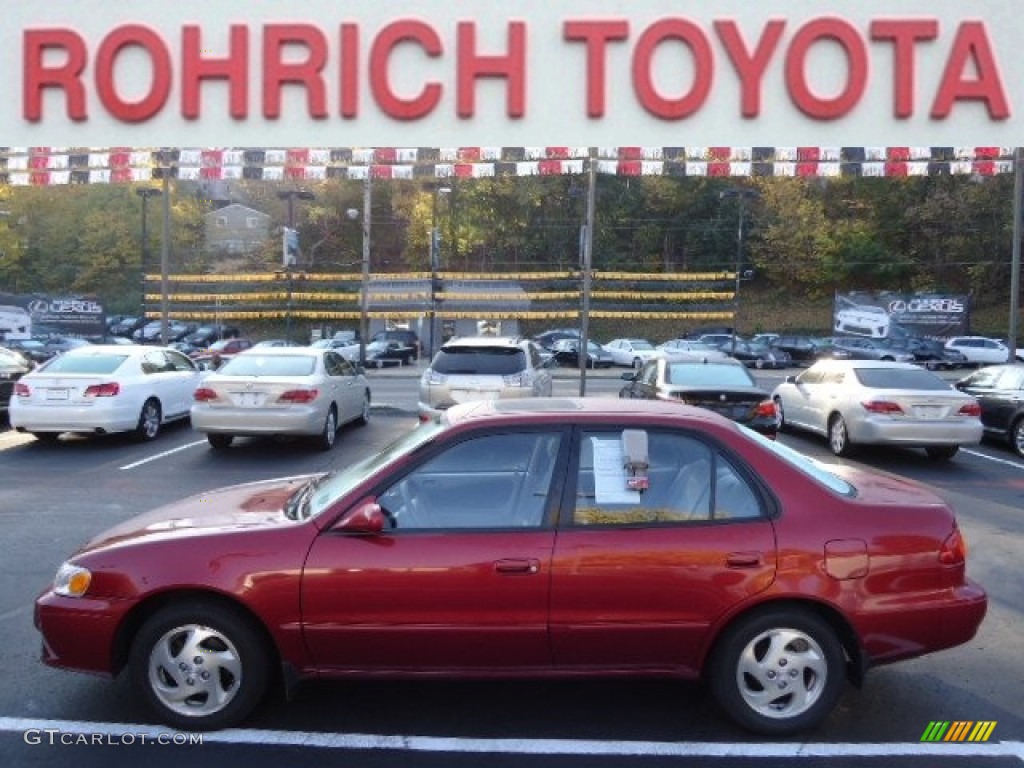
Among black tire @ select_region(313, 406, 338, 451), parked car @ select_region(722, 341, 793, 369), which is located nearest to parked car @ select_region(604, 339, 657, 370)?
parked car @ select_region(722, 341, 793, 369)

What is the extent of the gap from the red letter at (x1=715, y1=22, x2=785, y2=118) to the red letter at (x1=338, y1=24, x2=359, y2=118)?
190 centimetres

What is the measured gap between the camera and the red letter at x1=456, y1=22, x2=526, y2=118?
15.8 feet

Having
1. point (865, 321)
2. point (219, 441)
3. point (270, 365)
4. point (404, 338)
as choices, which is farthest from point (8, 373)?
point (865, 321)

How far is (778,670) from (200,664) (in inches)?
100

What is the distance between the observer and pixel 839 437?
40.6 ft

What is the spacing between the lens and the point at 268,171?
1595 centimetres

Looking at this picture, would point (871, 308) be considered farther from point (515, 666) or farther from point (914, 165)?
point (515, 666)

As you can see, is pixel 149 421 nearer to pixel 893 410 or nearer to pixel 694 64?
pixel 893 410

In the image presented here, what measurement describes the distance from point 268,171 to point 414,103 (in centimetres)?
1194

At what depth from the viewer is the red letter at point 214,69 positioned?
4863 mm

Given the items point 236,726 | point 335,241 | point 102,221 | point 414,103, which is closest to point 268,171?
point 414,103

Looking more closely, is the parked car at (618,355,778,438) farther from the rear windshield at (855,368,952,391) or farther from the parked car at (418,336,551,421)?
the parked car at (418,336,551,421)

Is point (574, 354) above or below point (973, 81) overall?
below

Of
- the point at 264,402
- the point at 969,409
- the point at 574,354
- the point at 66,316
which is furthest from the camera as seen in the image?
the point at 66,316
